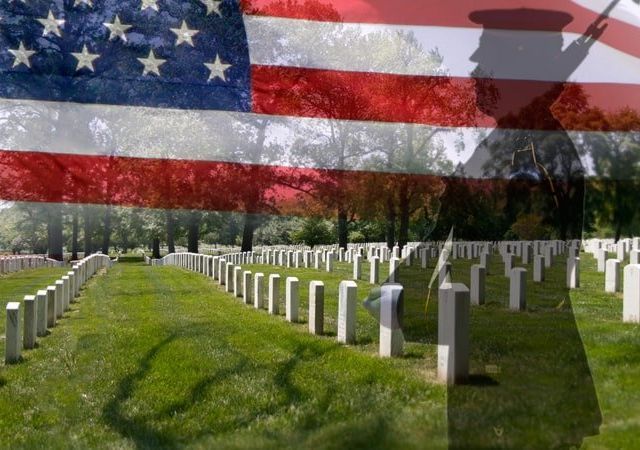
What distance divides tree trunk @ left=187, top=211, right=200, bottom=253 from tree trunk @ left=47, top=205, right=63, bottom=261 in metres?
2.53

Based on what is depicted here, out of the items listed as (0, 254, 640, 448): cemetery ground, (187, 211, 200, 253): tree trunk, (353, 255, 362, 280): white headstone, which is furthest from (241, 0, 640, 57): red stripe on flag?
(353, 255, 362, 280): white headstone

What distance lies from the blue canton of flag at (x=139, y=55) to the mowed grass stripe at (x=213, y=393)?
14.9 feet

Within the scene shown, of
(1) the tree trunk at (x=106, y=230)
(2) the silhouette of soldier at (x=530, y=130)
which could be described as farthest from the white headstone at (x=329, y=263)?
(2) the silhouette of soldier at (x=530, y=130)

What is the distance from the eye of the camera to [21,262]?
2011cm

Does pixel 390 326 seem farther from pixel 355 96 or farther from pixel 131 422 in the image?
pixel 355 96

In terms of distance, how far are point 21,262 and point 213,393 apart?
18536 mm

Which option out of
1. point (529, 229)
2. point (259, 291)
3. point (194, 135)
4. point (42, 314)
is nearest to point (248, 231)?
point (194, 135)

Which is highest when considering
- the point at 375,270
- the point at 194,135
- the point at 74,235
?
the point at 194,135

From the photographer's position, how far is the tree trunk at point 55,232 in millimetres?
11684

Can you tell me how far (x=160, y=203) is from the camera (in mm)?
9766

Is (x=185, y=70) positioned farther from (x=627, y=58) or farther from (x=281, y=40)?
(x=627, y=58)

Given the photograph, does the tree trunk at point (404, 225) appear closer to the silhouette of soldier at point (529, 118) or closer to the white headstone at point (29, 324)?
the white headstone at point (29, 324)

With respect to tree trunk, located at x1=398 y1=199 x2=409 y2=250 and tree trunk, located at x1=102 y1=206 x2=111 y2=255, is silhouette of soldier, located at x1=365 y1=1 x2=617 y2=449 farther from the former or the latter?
tree trunk, located at x1=102 y1=206 x2=111 y2=255
